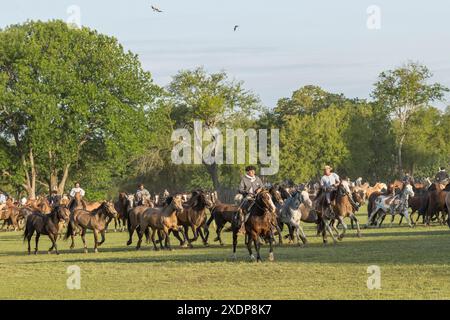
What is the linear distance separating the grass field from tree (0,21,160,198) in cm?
3967

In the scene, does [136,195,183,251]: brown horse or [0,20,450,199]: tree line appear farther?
[0,20,450,199]: tree line

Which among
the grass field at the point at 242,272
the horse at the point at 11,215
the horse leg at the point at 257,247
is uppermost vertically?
the horse at the point at 11,215

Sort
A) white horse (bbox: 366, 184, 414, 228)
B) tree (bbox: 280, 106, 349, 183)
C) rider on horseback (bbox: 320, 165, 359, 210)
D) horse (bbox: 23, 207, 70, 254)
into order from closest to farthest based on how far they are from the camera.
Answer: rider on horseback (bbox: 320, 165, 359, 210) < horse (bbox: 23, 207, 70, 254) < white horse (bbox: 366, 184, 414, 228) < tree (bbox: 280, 106, 349, 183)

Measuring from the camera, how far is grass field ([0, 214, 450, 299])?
18625 millimetres

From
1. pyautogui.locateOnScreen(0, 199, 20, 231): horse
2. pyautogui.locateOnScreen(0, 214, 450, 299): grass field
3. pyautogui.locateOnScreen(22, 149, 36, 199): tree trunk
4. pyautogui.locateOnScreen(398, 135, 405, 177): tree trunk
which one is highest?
pyautogui.locateOnScreen(398, 135, 405, 177): tree trunk

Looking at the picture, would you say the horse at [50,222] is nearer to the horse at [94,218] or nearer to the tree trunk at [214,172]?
the horse at [94,218]

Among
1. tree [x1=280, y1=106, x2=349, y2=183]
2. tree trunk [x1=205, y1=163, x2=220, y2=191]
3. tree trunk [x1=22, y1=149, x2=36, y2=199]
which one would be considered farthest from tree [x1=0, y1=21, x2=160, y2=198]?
tree [x1=280, y1=106, x2=349, y2=183]

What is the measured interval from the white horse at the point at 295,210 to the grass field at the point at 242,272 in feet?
2.29

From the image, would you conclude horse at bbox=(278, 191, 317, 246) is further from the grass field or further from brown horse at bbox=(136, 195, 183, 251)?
brown horse at bbox=(136, 195, 183, 251)

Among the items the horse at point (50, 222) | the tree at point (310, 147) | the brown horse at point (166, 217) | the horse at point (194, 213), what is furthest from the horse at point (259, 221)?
the tree at point (310, 147)

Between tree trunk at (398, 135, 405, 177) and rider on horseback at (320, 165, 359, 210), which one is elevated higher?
tree trunk at (398, 135, 405, 177)

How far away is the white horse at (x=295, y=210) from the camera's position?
3055 centimetres
